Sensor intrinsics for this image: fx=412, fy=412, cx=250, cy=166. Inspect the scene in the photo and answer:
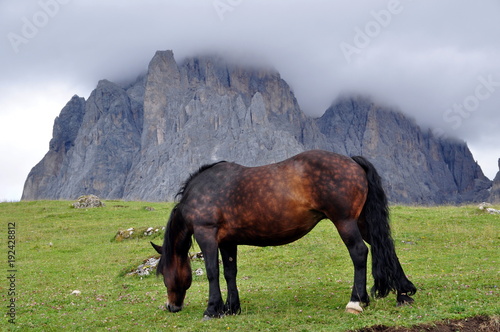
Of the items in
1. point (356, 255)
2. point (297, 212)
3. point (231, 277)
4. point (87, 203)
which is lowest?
point (231, 277)

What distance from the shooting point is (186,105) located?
184375 millimetres

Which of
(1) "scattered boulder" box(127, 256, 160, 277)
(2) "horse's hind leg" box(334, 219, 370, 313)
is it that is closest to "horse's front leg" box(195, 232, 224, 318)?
(2) "horse's hind leg" box(334, 219, 370, 313)

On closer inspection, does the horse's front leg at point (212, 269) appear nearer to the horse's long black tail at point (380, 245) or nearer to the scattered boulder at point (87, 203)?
the horse's long black tail at point (380, 245)

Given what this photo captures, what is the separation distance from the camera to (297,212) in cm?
944

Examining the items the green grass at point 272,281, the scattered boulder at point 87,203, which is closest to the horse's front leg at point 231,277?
the green grass at point 272,281

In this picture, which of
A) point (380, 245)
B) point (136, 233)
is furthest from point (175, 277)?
point (136, 233)

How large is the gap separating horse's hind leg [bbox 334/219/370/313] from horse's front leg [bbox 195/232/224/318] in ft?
9.79

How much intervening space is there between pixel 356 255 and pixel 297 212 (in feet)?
5.22

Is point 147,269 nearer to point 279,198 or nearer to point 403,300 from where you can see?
point 279,198

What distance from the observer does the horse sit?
9203 millimetres

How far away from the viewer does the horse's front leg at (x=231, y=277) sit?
10.4 metres

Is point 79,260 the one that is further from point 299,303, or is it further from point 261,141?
point 261,141

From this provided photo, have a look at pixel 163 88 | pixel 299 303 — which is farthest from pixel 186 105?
pixel 299 303

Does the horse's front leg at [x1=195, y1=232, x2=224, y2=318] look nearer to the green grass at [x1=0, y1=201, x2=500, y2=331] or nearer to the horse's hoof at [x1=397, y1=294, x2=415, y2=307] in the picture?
the green grass at [x1=0, y1=201, x2=500, y2=331]
